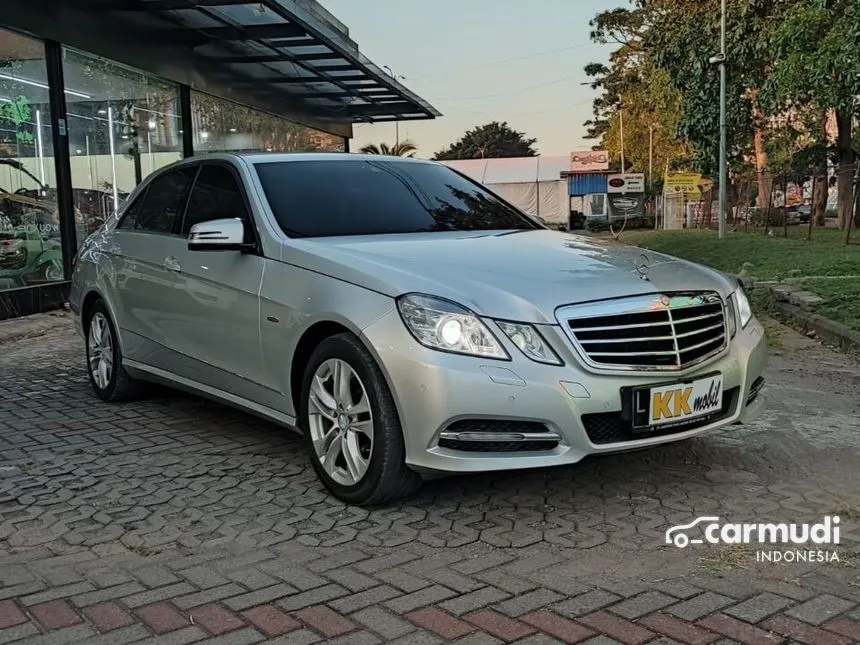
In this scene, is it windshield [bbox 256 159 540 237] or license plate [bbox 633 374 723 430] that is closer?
license plate [bbox 633 374 723 430]

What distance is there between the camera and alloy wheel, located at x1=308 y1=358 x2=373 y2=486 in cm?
372

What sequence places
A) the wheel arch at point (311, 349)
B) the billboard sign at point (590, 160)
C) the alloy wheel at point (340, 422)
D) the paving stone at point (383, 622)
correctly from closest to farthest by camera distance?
the paving stone at point (383, 622) < the wheel arch at point (311, 349) < the alloy wheel at point (340, 422) < the billboard sign at point (590, 160)

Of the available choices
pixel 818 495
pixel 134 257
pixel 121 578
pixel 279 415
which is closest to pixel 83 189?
pixel 134 257

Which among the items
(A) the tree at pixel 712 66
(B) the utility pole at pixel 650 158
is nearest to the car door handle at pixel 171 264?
(A) the tree at pixel 712 66

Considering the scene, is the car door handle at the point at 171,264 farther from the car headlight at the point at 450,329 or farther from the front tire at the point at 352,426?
the car headlight at the point at 450,329

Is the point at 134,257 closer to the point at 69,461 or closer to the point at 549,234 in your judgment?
the point at 69,461

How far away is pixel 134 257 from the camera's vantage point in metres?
5.42

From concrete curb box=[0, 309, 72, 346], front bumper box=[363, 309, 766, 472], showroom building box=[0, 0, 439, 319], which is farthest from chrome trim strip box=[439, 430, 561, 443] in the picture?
showroom building box=[0, 0, 439, 319]

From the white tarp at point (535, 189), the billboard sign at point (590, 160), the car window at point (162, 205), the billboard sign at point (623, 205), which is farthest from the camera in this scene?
the billboard sign at point (590, 160)

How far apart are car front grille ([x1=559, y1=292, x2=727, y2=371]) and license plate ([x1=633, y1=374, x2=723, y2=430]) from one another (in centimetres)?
9

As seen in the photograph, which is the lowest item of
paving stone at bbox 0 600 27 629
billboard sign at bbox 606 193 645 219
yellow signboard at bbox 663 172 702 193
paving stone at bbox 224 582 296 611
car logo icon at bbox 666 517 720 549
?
paving stone at bbox 224 582 296 611

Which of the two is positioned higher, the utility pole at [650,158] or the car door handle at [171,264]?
the utility pole at [650,158]

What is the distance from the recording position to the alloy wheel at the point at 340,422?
372 centimetres

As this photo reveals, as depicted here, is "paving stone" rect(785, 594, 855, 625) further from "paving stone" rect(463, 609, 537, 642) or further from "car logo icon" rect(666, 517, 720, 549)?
"paving stone" rect(463, 609, 537, 642)
